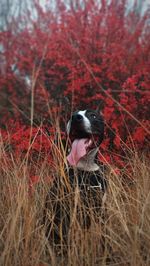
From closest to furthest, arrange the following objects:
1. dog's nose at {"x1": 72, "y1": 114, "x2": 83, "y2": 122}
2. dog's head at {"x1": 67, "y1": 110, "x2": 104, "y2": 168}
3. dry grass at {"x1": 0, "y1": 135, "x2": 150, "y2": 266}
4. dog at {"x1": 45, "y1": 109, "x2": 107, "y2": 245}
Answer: dry grass at {"x1": 0, "y1": 135, "x2": 150, "y2": 266}
dog at {"x1": 45, "y1": 109, "x2": 107, "y2": 245}
dog's head at {"x1": 67, "y1": 110, "x2": 104, "y2": 168}
dog's nose at {"x1": 72, "y1": 114, "x2": 83, "y2": 122}

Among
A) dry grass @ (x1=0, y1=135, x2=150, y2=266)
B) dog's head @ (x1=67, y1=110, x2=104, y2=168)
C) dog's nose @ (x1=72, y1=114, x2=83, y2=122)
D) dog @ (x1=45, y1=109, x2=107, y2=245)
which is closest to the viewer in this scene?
dry grass @ (x1=0, y1=135, x2=150, y2=266)

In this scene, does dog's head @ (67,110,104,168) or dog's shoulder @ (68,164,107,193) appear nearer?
dog's shoulder @ (68,164,107,193)

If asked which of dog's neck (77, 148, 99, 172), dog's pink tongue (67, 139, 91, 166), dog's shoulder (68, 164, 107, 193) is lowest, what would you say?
dog's shoulder (68, 164, 107, 193)

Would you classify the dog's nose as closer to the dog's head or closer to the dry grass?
the dog's head

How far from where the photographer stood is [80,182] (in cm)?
309

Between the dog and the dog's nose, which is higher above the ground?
the dog's nose

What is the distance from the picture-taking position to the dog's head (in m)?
3.14

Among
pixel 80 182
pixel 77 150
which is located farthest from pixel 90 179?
pixel 77 150

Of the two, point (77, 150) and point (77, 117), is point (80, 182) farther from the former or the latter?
point (77, 117)

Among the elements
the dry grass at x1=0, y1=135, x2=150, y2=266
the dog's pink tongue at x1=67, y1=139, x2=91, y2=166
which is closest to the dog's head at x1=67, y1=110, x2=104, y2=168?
the dog's pink tongue at x1=67, y1=139, x2=91, y2=166

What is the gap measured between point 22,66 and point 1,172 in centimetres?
651

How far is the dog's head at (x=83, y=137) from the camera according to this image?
10.3ft

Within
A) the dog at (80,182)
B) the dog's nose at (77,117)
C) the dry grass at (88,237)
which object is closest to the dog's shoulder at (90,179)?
the dog at (80,182)

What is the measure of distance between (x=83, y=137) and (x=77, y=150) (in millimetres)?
138
